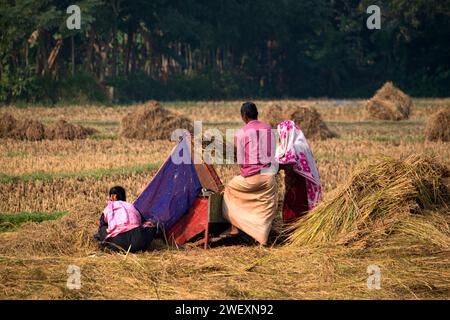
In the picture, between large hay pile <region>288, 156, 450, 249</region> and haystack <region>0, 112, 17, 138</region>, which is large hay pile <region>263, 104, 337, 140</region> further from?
large hay pile <region>288, 156, 450, 249</region>

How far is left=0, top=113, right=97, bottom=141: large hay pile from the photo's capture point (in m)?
20.1

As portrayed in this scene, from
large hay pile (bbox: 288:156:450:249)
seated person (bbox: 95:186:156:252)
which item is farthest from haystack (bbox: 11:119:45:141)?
large hay pile (bbox: 288:156:450:249)

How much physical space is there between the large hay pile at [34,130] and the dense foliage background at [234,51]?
1301 cm

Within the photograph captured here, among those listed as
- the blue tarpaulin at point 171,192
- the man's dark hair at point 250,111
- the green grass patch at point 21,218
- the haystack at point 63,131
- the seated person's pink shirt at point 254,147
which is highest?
the man's dark hair at point 250,111

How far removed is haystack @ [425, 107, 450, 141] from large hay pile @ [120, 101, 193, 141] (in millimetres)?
4668

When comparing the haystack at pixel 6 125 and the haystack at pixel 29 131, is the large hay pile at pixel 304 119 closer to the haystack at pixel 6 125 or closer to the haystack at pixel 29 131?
the haystack at pixel 29 131

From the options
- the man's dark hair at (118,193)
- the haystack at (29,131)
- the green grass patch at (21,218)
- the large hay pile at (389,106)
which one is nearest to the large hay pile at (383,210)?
the man's dark hair at (118,193)

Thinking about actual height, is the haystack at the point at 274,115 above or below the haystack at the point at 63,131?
above

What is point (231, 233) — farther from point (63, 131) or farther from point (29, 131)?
point (63, 131)

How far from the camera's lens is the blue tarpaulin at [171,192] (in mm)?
10555

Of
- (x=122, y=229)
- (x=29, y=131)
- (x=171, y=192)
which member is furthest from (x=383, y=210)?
(x=29, y=131)

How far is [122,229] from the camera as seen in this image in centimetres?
982
